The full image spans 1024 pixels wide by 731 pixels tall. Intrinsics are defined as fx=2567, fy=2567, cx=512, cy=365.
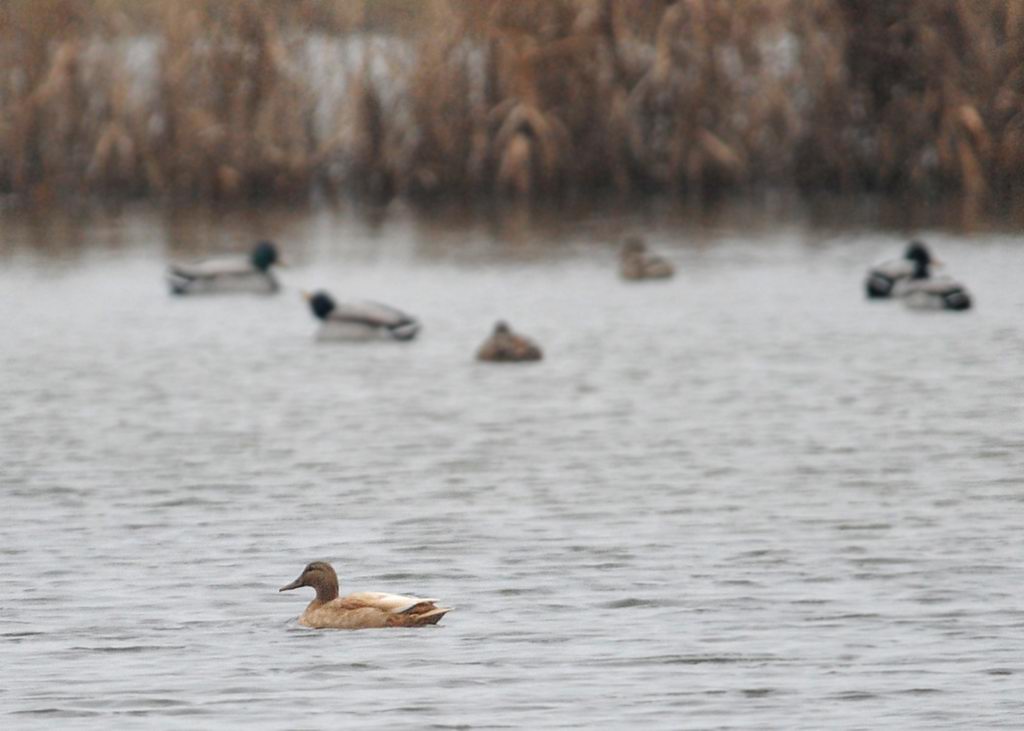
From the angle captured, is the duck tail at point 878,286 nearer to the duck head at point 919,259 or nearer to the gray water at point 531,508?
the gray water at point 531,508

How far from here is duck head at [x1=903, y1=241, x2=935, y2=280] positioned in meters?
22.6

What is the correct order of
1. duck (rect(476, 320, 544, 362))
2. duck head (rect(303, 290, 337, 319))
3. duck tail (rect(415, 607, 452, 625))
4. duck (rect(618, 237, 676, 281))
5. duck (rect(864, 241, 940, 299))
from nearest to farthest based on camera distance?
1. duck tail (rect(415, 607, 452, 625))
2. duck (rect(476, 320, 544, 362))
3. duck head (rect(303, 290, 337, 319))
4. duck (rect(864, 241, 940, 299))
5. duck (rect(618, 237, 676, 281))

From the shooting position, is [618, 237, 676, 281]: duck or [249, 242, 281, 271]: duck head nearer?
[618, 237, 676, 281]: duck

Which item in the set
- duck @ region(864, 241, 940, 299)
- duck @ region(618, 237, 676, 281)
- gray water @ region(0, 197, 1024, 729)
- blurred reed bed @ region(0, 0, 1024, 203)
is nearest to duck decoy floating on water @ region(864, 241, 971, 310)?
duck @ region(864, 241, 940, 299)

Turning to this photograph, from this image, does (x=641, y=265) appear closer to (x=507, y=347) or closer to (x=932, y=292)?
(x=932, y=292)

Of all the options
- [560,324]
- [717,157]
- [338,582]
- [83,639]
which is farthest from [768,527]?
[717,157]

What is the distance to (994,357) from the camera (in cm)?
1869

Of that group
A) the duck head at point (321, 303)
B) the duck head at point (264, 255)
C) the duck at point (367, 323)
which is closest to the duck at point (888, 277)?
the duck at point (367, 323)

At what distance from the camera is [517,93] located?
30828 millimetres

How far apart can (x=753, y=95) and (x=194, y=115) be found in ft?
22.1

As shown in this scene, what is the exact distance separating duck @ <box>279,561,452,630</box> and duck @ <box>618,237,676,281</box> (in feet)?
49.7

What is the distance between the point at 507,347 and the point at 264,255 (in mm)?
7112

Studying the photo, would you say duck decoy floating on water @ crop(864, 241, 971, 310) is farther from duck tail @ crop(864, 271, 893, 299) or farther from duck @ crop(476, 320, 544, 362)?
duck @ crop(476, 320, 544, 362)

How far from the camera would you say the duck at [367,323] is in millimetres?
20375
